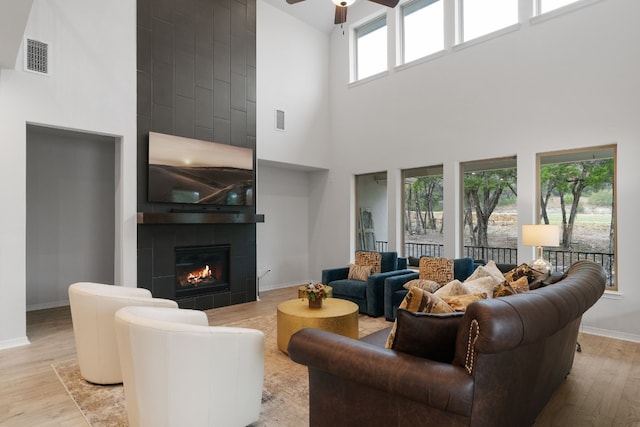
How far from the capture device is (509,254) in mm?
5477

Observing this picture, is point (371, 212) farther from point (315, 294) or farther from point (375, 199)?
point (315, 294)

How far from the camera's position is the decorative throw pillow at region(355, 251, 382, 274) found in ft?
18.5

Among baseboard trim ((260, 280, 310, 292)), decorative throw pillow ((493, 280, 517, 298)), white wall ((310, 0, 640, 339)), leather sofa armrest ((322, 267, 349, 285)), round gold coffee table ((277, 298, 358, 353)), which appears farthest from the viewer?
baseboard trim ((260, 280, 310, 292))

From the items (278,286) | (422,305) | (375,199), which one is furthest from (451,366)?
(278,286)

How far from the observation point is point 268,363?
11.3 ft

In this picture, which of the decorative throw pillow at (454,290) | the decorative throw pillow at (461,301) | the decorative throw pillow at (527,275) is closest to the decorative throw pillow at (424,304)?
the decorative throw pillow at (461,301)

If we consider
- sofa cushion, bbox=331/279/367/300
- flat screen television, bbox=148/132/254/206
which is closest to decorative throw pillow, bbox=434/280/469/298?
sofa cushion, bbox=331/279/367/300

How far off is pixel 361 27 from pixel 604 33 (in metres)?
4.17

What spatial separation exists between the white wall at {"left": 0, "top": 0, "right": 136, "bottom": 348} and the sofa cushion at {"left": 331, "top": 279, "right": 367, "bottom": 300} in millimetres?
2829

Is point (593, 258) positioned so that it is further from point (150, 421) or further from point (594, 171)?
point (150, 421)

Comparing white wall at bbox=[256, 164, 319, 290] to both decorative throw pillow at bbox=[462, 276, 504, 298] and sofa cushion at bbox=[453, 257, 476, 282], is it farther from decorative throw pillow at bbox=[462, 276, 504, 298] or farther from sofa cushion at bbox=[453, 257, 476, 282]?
decorative throw pillow at bbox=[462, 276, 504, 298]

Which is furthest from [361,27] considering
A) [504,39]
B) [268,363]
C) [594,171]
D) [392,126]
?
[268,363]

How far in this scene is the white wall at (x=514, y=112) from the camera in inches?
170

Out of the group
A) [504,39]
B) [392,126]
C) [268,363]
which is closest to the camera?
[268,363]
